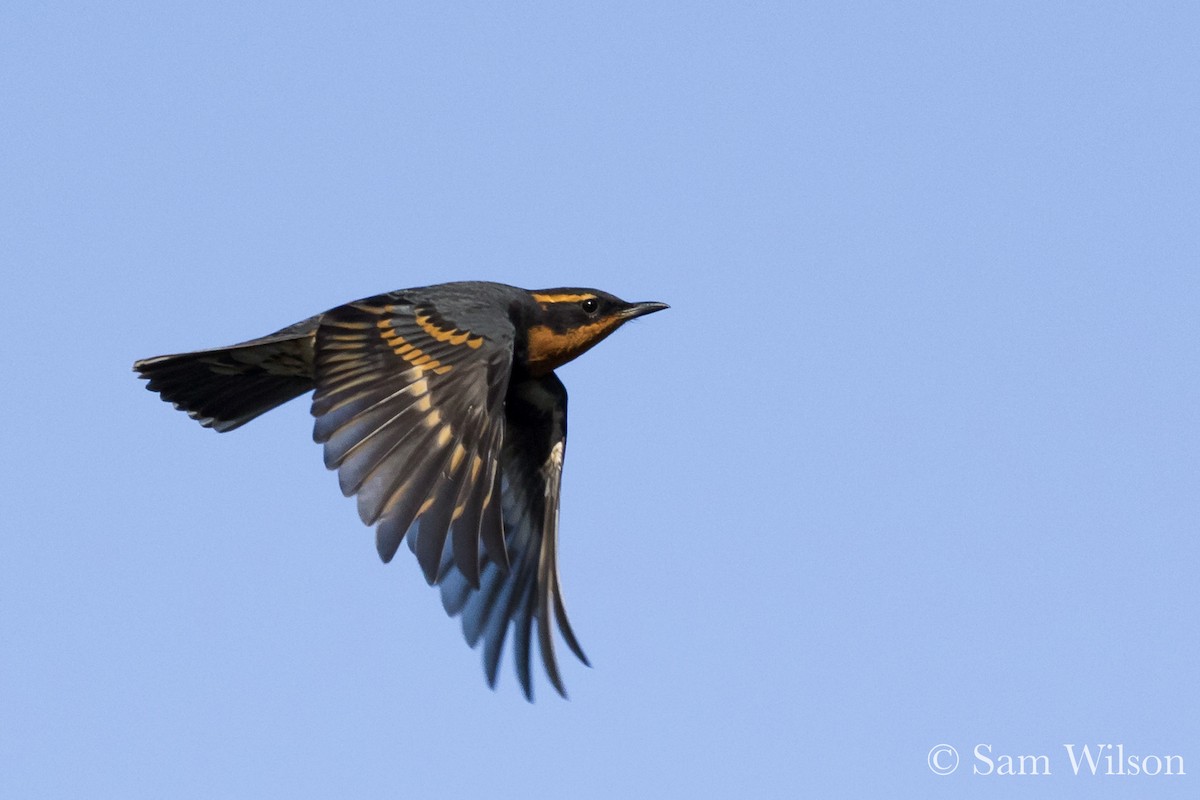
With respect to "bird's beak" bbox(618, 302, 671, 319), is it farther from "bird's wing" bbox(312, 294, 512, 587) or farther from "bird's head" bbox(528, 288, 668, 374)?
"bird's wing" bbox(312, 294, 512, 587)

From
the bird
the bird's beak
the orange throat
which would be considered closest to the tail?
the bird

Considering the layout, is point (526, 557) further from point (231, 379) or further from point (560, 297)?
point (231, 379)

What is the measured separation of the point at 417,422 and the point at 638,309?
11.2ft

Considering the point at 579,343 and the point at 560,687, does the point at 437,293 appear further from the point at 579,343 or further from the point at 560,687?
the point at 560,687

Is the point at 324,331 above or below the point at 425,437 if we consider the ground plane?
above

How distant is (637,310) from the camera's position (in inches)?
565

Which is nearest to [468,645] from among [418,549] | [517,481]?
[517,481]

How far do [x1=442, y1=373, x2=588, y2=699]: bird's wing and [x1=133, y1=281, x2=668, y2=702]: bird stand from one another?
1 centimetres

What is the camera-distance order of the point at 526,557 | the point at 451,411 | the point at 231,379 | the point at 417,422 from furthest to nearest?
the point at 526,557
the point at 231,379
the point at 451,411
the point at 417,422

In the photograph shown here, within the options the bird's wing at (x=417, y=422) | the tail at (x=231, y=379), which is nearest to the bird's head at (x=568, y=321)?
the bird's wing at (x=417, y=422)

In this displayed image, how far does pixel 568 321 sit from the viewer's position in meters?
14.0

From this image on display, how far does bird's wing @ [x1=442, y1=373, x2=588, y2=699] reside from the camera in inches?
531

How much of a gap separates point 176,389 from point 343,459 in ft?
10.4

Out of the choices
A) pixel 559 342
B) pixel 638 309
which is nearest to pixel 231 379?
pixel 559 342
